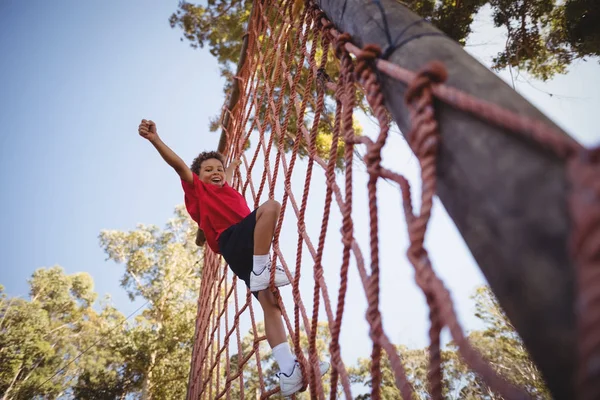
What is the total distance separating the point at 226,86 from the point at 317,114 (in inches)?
123

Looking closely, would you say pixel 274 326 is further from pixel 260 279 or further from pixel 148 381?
pixel 148 381

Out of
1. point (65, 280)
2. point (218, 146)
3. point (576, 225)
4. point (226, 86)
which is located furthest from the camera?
point (65, 280)

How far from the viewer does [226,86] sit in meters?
3.49

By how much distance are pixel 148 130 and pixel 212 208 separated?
0.32 m

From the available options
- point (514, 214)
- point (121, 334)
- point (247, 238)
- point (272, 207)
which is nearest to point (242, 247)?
point (247, 238)

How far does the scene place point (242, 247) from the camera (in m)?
0.97

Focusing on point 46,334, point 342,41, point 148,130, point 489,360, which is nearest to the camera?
point 342,41

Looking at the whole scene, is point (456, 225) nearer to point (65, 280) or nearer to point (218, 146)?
point (218, 146)

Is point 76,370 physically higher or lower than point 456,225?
higher

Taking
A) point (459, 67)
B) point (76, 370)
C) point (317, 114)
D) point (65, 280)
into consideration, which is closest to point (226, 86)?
point (317, 114)

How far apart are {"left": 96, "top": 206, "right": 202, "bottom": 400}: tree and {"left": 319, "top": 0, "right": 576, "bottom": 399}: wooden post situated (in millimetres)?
7696

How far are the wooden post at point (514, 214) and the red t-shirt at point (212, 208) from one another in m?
0.91

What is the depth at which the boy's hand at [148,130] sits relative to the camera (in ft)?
3.32

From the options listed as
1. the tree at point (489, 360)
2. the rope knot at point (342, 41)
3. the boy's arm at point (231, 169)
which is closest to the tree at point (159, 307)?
the tree at point (489, 360)
